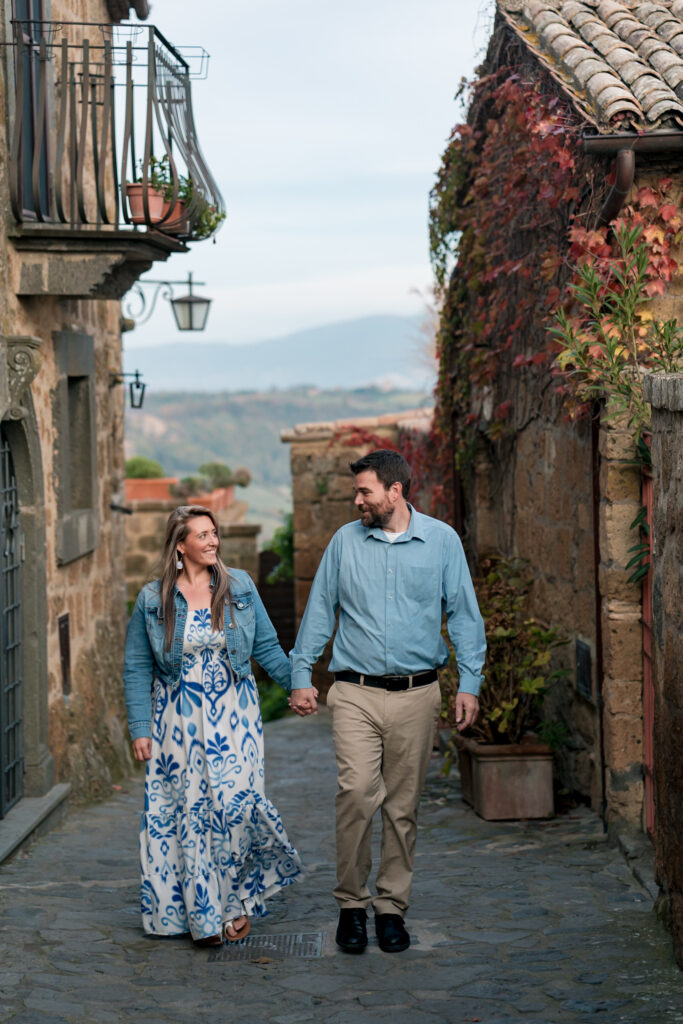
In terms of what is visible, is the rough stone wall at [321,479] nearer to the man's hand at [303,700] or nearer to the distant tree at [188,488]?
the distant tree at [188,488]

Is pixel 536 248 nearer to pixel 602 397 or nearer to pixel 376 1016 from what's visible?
pixel 602 397

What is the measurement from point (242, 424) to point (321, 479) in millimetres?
84114

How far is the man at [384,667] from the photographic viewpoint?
4.90 meters

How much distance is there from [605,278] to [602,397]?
1.88 ft

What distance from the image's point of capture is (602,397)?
21.0 ft

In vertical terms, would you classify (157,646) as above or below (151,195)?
below

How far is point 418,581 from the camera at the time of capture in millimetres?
4980

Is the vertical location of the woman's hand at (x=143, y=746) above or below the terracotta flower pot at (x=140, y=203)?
below

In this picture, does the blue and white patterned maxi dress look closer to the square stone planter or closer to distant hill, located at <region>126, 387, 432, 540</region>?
the square stone planter

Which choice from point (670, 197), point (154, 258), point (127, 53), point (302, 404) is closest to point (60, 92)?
point (127, 53)

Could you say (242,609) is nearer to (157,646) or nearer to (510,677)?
(157,646)

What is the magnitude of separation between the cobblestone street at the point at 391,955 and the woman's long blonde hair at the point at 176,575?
3.99 ft

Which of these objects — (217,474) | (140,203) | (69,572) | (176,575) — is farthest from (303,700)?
(217,474)

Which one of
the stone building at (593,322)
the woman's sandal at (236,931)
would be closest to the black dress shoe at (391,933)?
the woman's sandal at (236,931)
